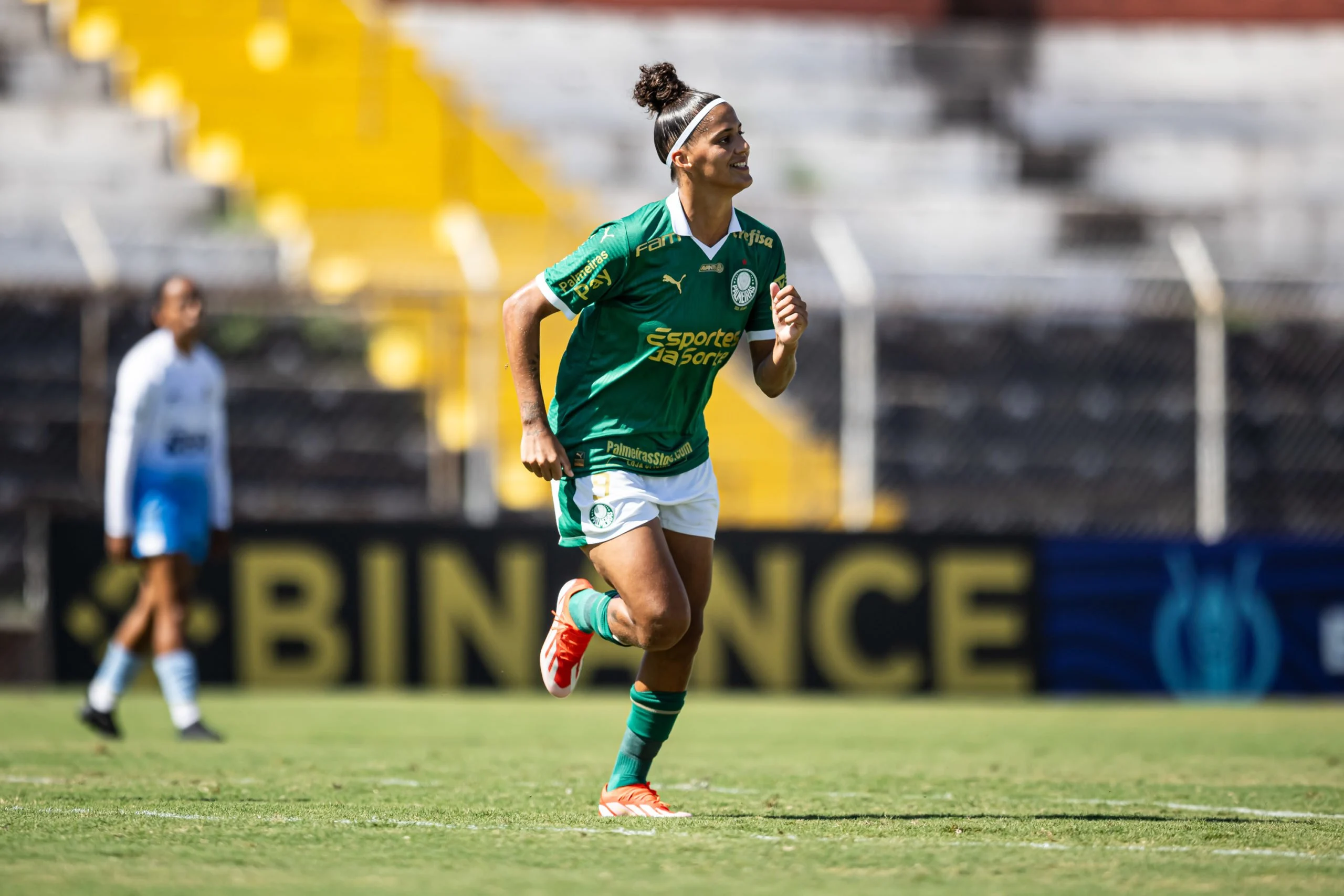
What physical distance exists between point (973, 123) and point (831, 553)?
9637 millimetres

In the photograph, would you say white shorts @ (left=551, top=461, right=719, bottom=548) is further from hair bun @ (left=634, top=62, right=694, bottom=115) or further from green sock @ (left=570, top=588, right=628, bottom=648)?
hair bun @ (left=634, top=62, right=694, bottom=115)

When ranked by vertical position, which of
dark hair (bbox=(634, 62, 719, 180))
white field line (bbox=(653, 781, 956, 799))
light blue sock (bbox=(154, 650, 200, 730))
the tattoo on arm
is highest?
dark hair (bbox=(634, 62, 719, 180))

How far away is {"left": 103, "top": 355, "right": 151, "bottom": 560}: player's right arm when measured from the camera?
27.6 ft

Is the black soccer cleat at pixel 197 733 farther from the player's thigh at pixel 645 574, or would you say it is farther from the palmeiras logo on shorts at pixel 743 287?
the palmeiras logo on shorts at pixel 743 287

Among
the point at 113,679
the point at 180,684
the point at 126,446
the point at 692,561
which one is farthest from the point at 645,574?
the point at 113,679

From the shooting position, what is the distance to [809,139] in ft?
62.1

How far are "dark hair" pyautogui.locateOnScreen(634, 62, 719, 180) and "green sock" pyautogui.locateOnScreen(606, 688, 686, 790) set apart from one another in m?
1.63

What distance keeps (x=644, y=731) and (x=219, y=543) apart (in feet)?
12.5

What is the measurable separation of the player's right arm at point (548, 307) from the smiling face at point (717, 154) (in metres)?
0.29

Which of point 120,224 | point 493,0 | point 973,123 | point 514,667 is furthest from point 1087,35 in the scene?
point 514,667

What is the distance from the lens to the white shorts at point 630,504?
18.4 ft

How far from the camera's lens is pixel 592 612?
573 cm

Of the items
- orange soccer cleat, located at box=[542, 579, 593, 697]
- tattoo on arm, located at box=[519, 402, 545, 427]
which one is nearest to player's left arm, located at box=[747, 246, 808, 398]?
tattoo on arm, located at box=[519, 402, 545, 427]

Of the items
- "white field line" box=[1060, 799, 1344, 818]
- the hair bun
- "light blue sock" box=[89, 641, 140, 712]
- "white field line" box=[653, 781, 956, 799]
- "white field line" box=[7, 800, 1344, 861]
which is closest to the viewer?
"white field line" box=[7, 800, 1344, 861]
